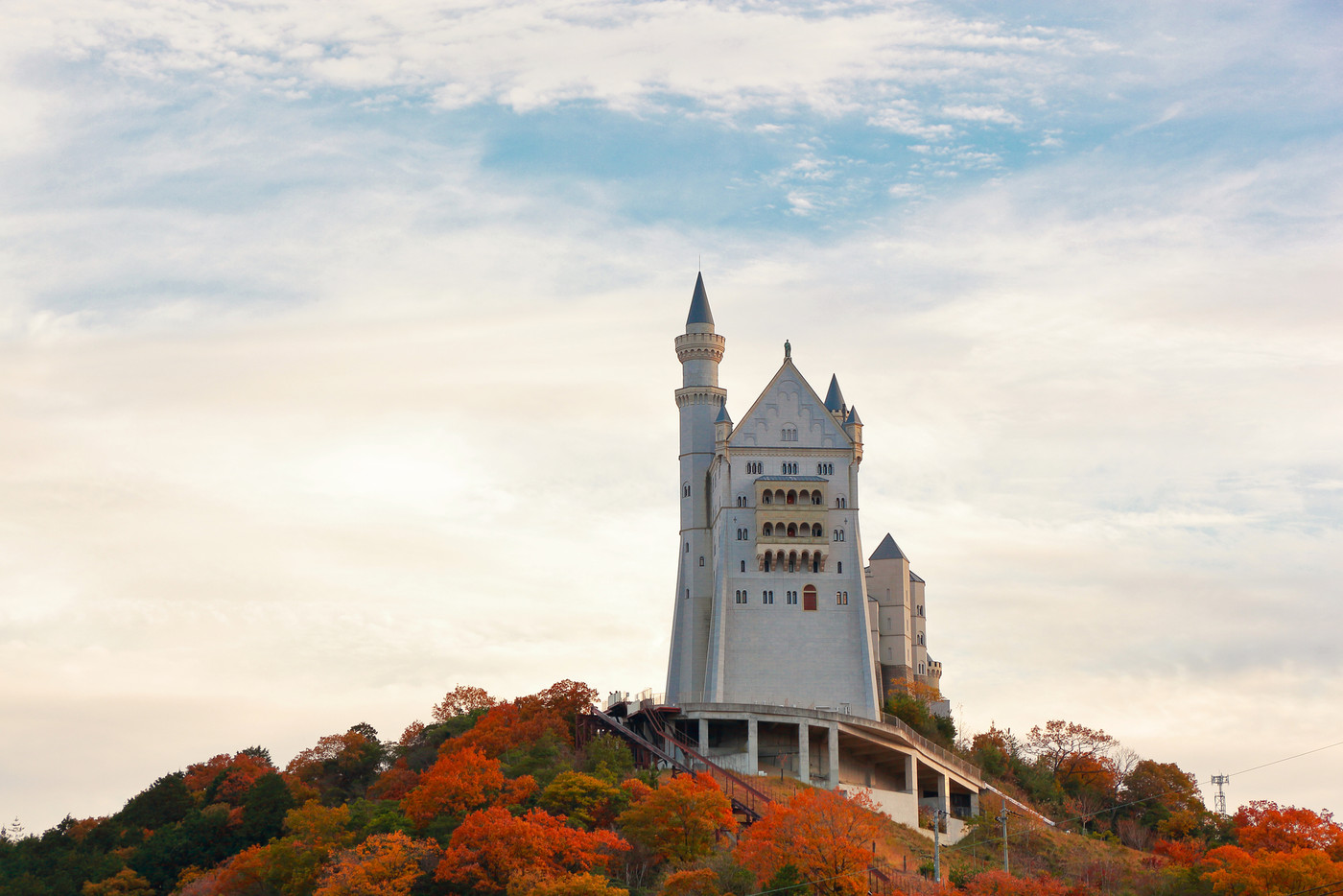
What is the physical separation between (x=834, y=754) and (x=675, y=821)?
22737mm

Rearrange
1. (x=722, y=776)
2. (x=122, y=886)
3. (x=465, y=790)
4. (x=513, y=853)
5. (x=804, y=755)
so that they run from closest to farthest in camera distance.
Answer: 1. (x=513, y=853)
2. (x=465, y=790)
3. (x=722, y=776)
4. (x=122, y=886)
5. (x=804, y=755)

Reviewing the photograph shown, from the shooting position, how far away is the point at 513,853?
67750 mm

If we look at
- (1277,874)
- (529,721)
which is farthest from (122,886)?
(1277,874)

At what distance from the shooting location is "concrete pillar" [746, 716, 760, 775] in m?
91.4

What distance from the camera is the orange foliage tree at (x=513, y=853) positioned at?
67250 mm

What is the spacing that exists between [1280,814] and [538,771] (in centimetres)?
3985

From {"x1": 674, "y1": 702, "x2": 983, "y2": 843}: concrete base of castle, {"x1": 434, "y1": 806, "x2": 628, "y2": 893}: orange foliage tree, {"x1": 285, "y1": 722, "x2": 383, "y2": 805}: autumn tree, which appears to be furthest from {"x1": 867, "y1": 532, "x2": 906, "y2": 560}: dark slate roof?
{"x1": 434, "y1": 806, "x2": 628, "y2": 893}: orange foliage tree

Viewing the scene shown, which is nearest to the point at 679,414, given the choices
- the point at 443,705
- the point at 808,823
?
the point at 443,705

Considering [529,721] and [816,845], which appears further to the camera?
[529,721]

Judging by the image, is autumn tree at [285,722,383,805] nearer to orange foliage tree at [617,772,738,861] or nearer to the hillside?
the hillside

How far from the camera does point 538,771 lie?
82750 millimetres

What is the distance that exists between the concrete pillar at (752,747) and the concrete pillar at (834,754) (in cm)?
460

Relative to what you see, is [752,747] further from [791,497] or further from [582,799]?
[791,497]

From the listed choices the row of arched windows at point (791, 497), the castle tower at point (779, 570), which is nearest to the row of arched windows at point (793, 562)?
the castle tower at point (779, 570)
